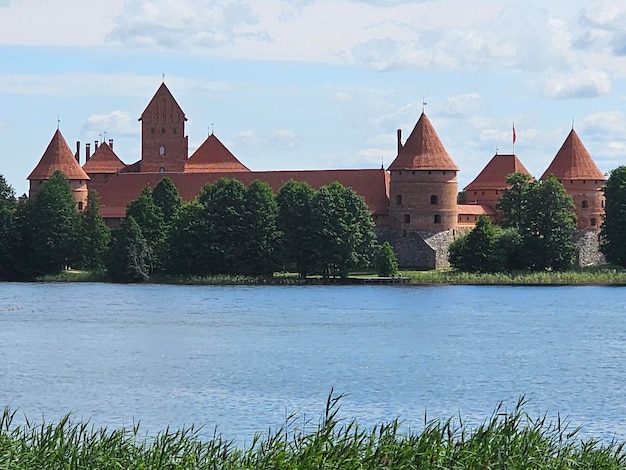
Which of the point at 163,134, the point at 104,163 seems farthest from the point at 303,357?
the point at 104,163

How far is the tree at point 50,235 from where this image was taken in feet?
177

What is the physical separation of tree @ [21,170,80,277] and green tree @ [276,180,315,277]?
8.71m

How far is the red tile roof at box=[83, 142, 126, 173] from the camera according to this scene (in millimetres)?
73625

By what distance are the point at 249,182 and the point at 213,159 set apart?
6.89m

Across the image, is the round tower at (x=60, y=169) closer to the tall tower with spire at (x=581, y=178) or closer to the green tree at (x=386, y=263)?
the green tree at (x=386, y=263)

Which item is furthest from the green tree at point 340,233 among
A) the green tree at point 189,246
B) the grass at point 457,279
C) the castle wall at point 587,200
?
the castle wall at point 587,200

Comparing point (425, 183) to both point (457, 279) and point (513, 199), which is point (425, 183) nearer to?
point (513, 199)

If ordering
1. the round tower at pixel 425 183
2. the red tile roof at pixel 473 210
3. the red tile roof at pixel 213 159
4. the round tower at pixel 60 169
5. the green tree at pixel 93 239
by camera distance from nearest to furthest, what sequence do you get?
the green tree at pixel 93 239
the round tower at pixel 425 183
the red tile roof at pixel 473 210
the round tower at pixel 60 169
the red tile roof at pixel 213 159

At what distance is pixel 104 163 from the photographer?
73.9 metres

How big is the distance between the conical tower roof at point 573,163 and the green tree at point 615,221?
8.83 m

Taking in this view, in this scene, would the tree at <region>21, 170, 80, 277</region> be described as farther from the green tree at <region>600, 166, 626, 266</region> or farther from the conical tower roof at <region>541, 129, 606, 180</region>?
the conical tower roof at <region>541, 129, 606, 180</region>

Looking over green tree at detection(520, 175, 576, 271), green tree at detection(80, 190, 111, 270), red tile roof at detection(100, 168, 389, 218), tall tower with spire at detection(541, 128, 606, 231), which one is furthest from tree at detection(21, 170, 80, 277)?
tall tower with spire at detection(541, 128, 606, 231)

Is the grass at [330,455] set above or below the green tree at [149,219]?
below

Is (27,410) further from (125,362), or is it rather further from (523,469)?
(523,469)
